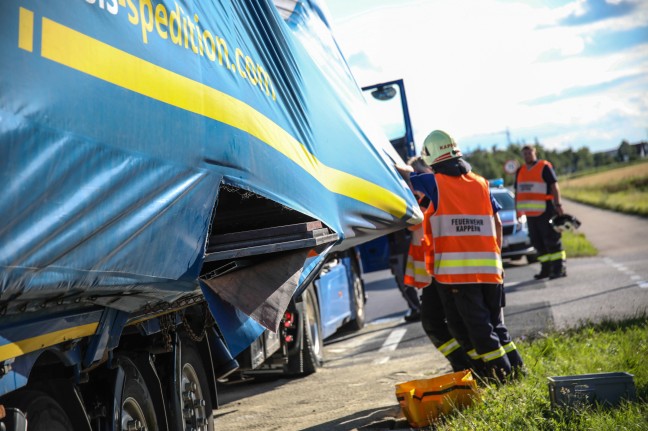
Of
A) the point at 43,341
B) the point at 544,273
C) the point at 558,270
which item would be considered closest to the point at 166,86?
the point at 43,341

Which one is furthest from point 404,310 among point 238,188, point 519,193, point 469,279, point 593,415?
point 238,188

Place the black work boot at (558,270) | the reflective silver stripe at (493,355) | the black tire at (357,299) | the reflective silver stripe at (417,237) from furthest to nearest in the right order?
the black work boot at (558,270), the black tire at (357,299), the reflective silver stripe at (417,237), the reflective silver stripe at (493,355)

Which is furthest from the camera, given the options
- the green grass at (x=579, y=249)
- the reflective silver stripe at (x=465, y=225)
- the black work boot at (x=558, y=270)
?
the green grass at (x=579, y=249)

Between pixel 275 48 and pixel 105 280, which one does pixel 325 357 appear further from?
pixel 105 280

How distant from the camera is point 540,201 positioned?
16609 mm

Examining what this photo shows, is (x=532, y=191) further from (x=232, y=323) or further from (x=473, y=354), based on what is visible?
(x=232, y=323)

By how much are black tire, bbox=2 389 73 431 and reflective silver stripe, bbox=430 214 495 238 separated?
4.31 m

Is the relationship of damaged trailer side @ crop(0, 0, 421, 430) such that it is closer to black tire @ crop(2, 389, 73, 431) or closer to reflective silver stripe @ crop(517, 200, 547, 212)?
black tire @ crop(2, 389, 73, 431)

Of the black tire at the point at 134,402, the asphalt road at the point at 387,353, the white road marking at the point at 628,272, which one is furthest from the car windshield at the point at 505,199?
the black tire at the point at 134,402

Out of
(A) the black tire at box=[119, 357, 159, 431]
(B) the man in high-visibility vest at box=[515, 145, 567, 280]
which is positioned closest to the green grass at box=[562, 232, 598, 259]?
(B) the man in high-visibility vest at box=[515, 145, 567, 280]

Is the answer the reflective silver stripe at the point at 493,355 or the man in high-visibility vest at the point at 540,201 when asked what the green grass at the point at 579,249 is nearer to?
the man in high-visibility vest at the point at 540,201

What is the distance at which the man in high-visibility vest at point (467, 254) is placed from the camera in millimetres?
7801

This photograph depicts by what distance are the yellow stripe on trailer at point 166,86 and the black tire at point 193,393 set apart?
140 centimetres

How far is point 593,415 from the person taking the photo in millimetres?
6273
